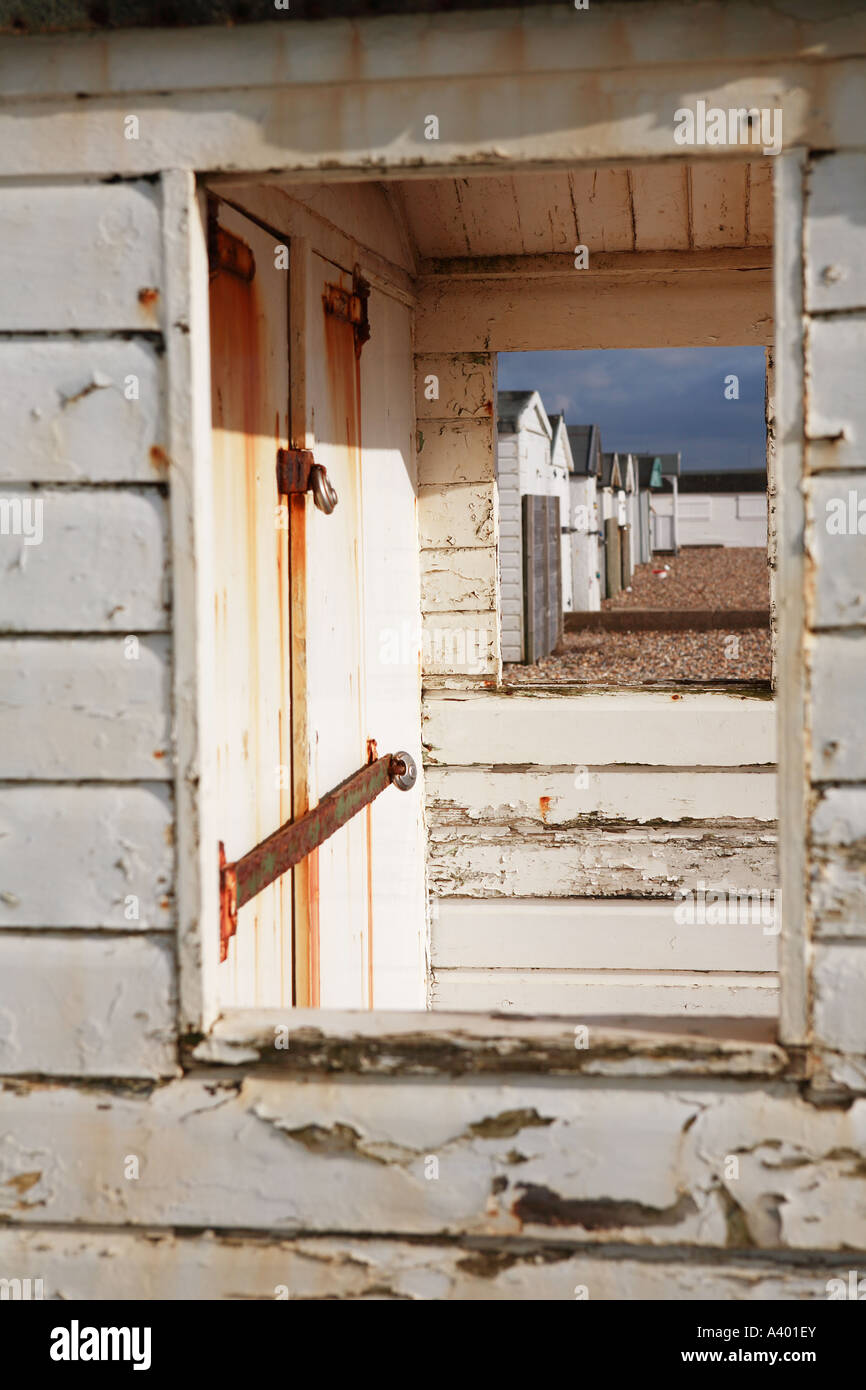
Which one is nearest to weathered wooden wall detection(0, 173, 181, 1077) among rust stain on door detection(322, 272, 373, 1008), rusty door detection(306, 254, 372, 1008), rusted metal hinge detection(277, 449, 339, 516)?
rusted metal hinge detection(277, 449, 339, 516)

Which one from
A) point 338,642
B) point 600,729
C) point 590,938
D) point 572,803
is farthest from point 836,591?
point 590,938

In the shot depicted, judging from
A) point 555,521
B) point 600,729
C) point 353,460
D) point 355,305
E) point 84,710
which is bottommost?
point 600,729

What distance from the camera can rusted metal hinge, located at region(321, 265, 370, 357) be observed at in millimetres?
3442

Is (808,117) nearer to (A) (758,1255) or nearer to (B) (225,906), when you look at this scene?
(B) (225,906)

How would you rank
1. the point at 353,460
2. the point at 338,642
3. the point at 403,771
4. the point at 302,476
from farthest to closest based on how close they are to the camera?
the point at 403,771, the point at 353,460, the point at 338,642, the point at 302,476

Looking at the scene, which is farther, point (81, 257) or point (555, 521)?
point (555, 521)

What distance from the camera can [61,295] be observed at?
85.0 inches

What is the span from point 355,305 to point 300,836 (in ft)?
5.53

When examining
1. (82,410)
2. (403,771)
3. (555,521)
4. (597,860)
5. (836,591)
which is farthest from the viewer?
(555,521)

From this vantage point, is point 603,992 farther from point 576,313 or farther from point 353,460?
point 576,313

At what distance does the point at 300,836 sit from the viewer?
2963mm

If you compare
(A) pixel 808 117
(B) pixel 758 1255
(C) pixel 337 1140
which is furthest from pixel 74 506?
(B) pixel 758 1255

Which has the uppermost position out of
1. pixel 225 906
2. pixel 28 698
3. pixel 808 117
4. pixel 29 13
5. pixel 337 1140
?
pixel 29 13
